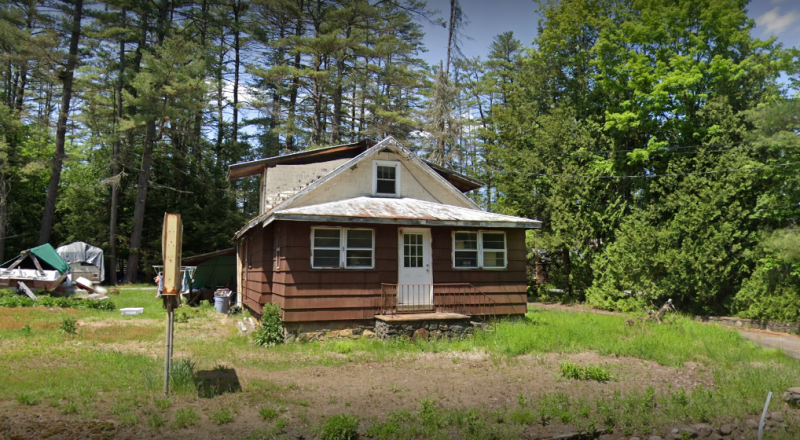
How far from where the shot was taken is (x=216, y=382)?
760 cm

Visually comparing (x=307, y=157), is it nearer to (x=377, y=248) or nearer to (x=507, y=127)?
(x=377, y=248)

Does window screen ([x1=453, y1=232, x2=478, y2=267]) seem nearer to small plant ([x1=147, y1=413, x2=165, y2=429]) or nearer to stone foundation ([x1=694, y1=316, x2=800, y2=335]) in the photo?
small plant ([x1=147, y1=413, x2=165, y2=429])

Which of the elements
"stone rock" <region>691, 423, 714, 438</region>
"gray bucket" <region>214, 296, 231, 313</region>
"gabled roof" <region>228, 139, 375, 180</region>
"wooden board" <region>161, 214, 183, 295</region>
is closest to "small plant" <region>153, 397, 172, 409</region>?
"wooden board" <region>161, 214, 183, 295</region>

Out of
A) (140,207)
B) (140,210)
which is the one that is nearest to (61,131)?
(140,207)

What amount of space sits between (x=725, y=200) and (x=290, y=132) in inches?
914

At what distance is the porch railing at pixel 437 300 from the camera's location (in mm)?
12422

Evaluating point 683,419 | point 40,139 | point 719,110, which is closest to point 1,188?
point 40,139

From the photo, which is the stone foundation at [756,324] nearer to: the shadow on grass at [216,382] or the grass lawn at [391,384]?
the grass lawn at [391,384]

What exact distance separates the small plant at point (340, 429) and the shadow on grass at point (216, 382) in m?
2.18

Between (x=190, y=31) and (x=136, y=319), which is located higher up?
(x=190, y=31)

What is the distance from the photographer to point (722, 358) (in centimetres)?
994

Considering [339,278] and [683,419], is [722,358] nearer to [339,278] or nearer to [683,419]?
[683,419]

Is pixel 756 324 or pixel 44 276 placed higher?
pixel 44 276

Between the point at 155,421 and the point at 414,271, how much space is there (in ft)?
26.3
